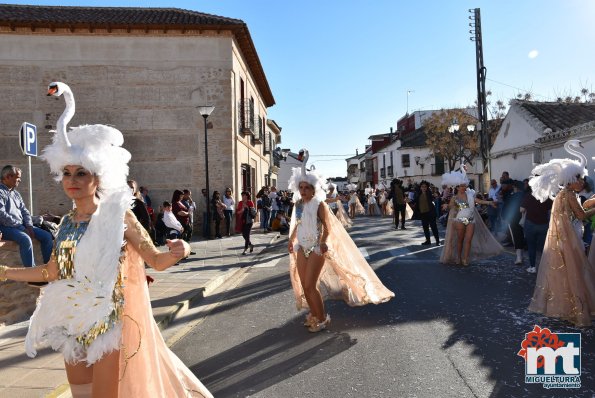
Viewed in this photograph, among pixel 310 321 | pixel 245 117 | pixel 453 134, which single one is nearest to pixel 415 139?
pixel 453 134

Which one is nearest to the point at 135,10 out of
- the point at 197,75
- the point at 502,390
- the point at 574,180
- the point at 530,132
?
the point at 197,75

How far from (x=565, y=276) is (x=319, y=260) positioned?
289 cm

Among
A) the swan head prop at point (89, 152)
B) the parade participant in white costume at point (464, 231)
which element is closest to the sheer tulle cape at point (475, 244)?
the parade participant in white costume at point (464, 231)

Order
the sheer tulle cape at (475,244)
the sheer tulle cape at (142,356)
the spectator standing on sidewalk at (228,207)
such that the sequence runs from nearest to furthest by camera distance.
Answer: the sheer tulle cape at (142,356)
the sheer tulle cape at (475,244)
the spectator standing on sidewalk at (228,207)

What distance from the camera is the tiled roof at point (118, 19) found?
17.0 meters

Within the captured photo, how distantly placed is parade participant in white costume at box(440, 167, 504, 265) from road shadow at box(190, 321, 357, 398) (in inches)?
203

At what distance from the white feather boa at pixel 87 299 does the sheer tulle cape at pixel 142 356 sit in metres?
0.10

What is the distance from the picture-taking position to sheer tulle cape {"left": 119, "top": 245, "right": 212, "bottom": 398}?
2.51 metres

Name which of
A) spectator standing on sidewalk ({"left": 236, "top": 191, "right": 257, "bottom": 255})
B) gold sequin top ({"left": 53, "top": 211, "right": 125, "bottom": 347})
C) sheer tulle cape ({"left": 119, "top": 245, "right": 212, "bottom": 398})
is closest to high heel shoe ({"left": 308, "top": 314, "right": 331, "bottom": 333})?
sheer tulle cape ({"left": 119, "top": 245, "right": 212, "bottom": 398})

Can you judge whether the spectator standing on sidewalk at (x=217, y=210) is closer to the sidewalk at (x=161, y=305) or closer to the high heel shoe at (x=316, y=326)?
the sidewalk at (x=161, y=305)

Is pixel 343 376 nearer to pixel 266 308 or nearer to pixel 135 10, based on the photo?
pixel 266 308

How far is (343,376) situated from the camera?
400 centimetres

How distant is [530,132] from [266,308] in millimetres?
17344

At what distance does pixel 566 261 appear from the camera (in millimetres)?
5473
